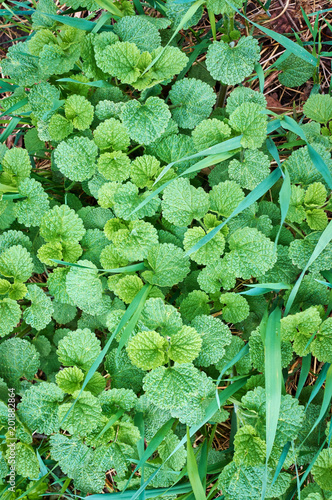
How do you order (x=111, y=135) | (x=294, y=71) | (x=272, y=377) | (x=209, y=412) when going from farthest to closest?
(x=294, y=71)
(x=111, y=135)
(x=209, y=412)
(x=272, y=377)

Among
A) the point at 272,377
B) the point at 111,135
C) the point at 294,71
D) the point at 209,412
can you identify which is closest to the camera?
the point at 272,377

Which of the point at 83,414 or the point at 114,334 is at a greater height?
the point at 114,334

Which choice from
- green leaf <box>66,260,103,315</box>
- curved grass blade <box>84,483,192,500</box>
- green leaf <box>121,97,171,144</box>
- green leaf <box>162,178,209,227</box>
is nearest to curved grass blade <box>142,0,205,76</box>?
green leaf <box>121,97,171,144</box>

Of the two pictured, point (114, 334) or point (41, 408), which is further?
point (41, 408)

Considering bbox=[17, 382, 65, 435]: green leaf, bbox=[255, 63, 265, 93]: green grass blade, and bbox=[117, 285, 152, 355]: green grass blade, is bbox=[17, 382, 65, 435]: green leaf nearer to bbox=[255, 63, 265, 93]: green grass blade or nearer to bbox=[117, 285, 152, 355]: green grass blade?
bbox=[117, 285, 152, 355]: green grass blade

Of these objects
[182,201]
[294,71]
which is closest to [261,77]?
[294,71]

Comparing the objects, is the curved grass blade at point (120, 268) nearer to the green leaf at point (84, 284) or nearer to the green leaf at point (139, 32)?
the green leaf at point (84, 284)

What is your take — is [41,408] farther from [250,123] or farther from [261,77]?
[261,77]
